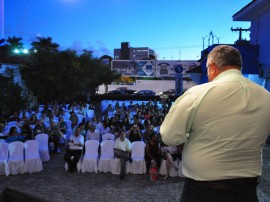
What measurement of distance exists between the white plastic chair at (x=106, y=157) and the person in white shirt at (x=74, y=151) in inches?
→ 24.7

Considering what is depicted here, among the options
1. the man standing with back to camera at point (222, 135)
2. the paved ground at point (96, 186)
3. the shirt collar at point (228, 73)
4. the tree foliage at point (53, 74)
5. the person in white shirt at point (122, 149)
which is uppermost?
the tree foliage at point (53, 74)

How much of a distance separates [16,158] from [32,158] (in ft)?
1.31

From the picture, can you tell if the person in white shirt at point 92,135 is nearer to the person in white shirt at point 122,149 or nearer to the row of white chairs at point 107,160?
the row of white chairs at point 107,160

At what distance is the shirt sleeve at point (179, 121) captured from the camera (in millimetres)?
1435

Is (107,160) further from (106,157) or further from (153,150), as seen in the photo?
(153,150)

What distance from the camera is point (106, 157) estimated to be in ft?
26.8

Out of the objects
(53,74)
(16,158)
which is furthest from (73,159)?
(53,74)

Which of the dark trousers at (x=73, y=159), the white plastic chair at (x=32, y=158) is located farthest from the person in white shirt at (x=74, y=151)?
the white plastic chair at (x=32, y=158)

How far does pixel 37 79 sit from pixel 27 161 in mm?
13502

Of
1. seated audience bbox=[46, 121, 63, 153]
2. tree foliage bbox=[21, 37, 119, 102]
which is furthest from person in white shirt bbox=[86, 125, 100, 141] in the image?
tree foliage bbox=[21, 37, 119, 102]

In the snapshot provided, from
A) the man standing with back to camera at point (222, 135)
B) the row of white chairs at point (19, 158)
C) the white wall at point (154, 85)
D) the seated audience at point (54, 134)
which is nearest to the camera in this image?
the man standing with back to camera at point (222, 135)

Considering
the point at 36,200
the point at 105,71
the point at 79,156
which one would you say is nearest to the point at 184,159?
the point at 36,200

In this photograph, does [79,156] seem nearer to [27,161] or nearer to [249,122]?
[27,161]

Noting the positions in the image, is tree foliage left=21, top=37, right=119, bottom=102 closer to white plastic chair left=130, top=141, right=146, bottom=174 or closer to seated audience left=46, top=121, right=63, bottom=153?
seated audience left=46, top=121, right=63, bottom=153
